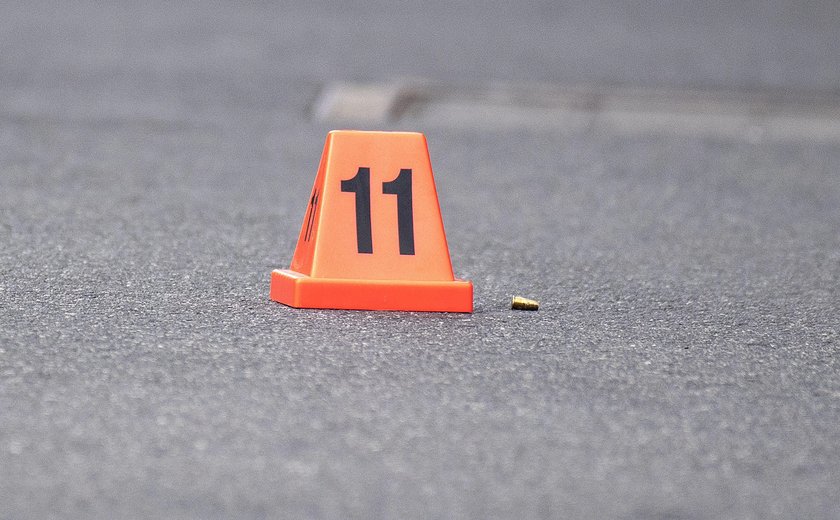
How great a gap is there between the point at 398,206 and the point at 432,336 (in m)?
0.59

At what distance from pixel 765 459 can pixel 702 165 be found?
17.4 feet

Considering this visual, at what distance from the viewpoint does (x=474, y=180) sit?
7629 millimetres

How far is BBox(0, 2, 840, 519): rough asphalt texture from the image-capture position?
295 centimetres

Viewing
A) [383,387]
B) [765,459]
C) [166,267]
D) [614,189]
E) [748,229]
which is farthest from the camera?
[614,189]

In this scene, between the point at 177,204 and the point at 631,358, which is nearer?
the point at 631,358

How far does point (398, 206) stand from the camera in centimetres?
458

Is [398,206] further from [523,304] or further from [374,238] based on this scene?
[523,304]

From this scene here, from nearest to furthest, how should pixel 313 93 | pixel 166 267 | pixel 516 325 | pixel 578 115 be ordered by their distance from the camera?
1. pixel 516 325
2. pixel 166 267
3. pixel 578 115
4. pixel 313 93

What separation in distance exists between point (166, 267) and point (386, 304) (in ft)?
3.38

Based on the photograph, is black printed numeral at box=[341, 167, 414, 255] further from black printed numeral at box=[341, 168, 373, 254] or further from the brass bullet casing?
the brass bullet casing

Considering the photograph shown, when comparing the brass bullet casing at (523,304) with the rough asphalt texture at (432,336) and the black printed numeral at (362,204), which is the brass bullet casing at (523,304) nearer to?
the rough asphalt texture at (432,336)

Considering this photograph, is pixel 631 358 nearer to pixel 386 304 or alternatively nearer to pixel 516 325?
pixel 516 325

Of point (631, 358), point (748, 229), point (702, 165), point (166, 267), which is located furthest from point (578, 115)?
point (631, 358)

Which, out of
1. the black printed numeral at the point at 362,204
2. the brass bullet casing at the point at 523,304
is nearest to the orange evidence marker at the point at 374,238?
the black printed numeral at the point at 362,204
